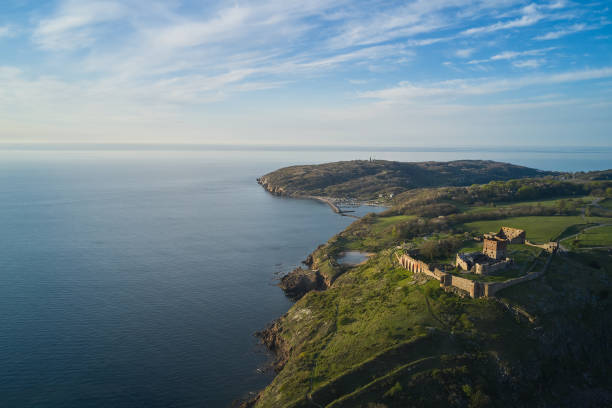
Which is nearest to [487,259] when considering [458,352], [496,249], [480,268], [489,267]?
[496,249]

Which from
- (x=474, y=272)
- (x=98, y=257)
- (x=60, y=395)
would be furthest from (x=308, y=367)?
(x=98, y=257)

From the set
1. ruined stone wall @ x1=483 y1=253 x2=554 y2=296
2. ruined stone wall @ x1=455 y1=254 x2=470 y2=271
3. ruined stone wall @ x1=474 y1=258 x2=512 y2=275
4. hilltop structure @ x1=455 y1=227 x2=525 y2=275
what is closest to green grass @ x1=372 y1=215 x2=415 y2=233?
ruined stone wall @ x1=455 y1=254 x2=470 y2=271

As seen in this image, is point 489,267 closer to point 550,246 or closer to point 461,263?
point 461,263

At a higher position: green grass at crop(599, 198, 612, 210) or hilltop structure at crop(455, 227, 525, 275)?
green grass at crop(599, 198, 612, 210)

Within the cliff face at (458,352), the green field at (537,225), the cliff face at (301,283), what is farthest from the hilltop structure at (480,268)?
the cliff face at (301,283)

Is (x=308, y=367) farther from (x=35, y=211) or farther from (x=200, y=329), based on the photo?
(x=35, y=211)

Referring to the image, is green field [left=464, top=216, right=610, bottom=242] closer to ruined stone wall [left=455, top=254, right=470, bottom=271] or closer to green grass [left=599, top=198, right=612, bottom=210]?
green grass [left=599, top=198, right=612, bottom=210]

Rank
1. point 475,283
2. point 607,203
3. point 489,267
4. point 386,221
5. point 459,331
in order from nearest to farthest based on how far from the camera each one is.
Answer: point 459,331 → point 475,283 → point 489,267 → point 607,203 → point 386,221

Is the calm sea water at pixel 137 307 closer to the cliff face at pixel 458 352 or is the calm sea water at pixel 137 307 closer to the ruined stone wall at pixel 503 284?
the cliff face at pixel 458 352
